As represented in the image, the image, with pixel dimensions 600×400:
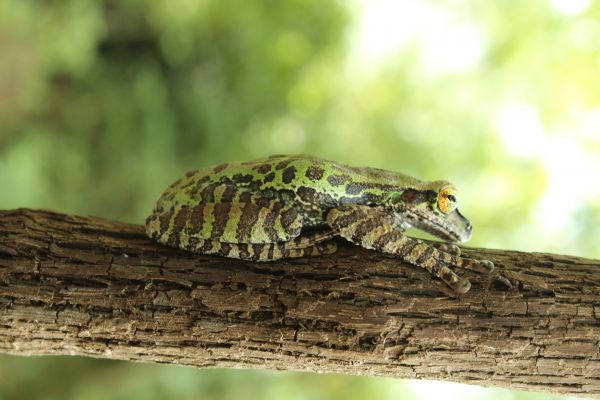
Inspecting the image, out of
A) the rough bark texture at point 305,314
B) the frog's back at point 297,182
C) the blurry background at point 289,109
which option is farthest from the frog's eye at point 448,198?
the blurry background at point 289,109

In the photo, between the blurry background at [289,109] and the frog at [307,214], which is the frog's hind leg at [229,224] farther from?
the blurry background at [289,109]

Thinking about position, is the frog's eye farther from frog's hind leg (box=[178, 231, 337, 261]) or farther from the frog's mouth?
frog's hind leg (box=[178, 231, 337, 261])

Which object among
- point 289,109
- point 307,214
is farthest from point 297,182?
point 289,109

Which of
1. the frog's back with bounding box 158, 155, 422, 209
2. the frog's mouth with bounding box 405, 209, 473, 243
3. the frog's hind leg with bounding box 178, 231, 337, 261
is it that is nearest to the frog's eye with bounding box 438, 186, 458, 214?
the frog's mouth with bounding box 405, 209, 473, 243

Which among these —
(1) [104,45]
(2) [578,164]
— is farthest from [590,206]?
(1) [104,45]

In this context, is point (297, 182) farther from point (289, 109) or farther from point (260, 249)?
point (289, 109)

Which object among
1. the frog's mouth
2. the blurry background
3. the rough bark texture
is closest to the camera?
the rough bark texture

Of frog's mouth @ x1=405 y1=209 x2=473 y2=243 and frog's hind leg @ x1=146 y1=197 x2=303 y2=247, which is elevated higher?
frog's mouth @ x1=405 y1=209 x2=473 y2=243
